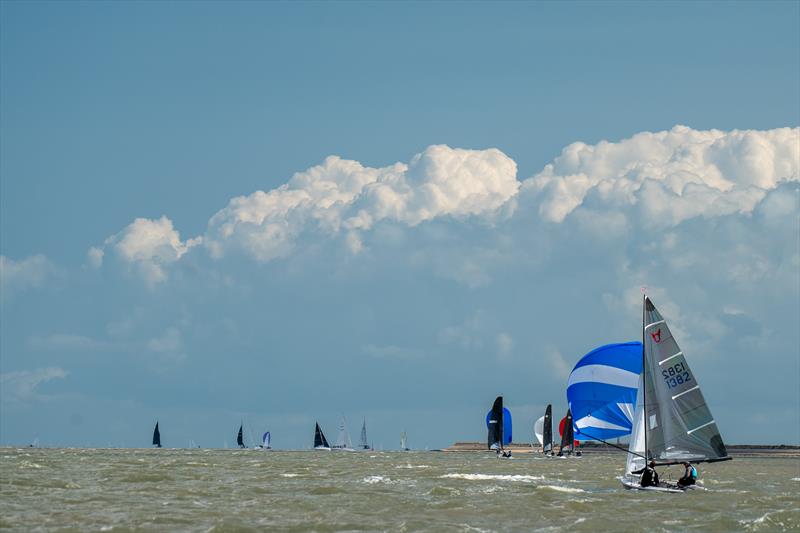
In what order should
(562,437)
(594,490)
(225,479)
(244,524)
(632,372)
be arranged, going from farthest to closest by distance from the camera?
(562,437) < (632,372) < (225,479) < (594,490) < (244,524)

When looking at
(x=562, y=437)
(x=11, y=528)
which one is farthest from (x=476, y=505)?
(x=562, y=437)

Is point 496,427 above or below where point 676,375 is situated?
above

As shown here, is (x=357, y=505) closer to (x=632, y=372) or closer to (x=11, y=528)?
(x=11, y=528)

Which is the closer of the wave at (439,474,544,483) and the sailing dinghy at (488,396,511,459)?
the wave at (439,474,544,483)

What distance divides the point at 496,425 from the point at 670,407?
326 feet

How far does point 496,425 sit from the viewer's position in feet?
531

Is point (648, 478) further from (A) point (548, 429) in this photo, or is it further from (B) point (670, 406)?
(A) point (548, 429)

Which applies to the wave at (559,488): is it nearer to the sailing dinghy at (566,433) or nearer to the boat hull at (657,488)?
the boat hull at (657,488)

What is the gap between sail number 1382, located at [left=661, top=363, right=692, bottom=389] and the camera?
63.2 m

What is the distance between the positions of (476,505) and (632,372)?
2956 centimetres

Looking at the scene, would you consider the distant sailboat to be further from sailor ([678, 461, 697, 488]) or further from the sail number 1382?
the sail number 1382

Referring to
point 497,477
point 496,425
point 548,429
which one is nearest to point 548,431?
point 548,429

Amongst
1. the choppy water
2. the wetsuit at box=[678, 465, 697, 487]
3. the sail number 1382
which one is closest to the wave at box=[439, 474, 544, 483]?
the choppy water

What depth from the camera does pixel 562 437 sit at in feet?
547
